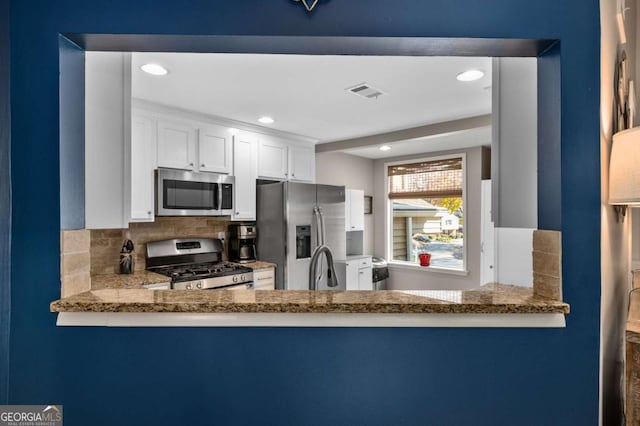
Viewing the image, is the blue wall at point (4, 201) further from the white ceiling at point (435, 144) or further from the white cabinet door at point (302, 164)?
the white ceiling at point (435, 144)

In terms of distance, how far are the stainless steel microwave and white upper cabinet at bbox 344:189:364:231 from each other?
1801 millimetres

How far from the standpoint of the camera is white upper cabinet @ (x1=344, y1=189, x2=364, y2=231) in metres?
4.79

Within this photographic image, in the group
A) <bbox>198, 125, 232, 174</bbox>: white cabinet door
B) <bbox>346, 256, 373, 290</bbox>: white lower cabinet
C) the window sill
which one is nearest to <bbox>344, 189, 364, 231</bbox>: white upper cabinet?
<bbox>346, 256, 373, 290</bbox>: white lower cabinet

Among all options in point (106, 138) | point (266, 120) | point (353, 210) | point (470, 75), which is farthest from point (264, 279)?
point (470, 75)

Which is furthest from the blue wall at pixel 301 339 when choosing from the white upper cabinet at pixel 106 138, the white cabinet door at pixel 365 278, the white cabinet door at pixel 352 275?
the white cabinet door at pixel 365 278

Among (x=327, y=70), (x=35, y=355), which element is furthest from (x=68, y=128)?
(x=327, y=70)

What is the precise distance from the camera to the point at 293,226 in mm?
3604

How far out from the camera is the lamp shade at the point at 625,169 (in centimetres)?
112

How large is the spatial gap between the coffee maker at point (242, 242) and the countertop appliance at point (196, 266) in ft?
0.61

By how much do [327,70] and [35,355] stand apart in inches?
83.3

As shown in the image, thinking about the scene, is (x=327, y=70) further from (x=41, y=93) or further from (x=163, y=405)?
(x=163, y=405)

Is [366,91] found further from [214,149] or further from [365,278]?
[365,278]

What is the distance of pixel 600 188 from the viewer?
3.89 feet

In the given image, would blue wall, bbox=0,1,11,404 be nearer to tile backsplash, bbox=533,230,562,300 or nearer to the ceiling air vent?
tile backsplash, bbox=533,230,562,300
